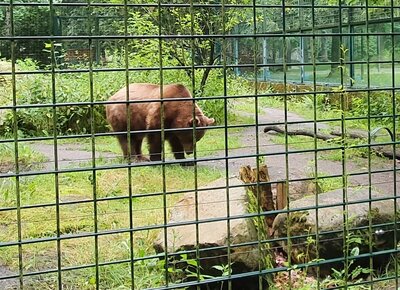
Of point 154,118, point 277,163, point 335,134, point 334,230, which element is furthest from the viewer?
point 335,134

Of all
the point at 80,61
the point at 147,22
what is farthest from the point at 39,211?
the point at 80,61

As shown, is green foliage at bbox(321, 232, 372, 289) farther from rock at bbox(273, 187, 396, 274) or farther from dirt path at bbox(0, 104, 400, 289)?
dirt path at bbox(0, 104, 400, 289)

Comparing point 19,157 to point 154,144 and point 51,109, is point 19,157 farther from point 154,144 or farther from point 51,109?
point 51,109

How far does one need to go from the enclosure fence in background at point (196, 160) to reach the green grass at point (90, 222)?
0.07 feet

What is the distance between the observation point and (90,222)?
6.14 m

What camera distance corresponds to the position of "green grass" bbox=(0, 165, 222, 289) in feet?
15.1

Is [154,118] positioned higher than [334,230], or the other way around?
[154,118]

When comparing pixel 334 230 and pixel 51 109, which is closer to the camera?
pixel 334 230

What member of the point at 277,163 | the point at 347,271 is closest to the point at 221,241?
the point at 347,271

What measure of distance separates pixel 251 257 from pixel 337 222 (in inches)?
30.9

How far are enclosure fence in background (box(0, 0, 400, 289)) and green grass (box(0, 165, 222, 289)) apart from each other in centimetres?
2

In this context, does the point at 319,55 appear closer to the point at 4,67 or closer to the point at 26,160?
the point at 4,67

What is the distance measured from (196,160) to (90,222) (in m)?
3.34

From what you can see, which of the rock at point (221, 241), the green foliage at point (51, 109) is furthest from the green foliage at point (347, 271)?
the green foliage at point (51, 109)
